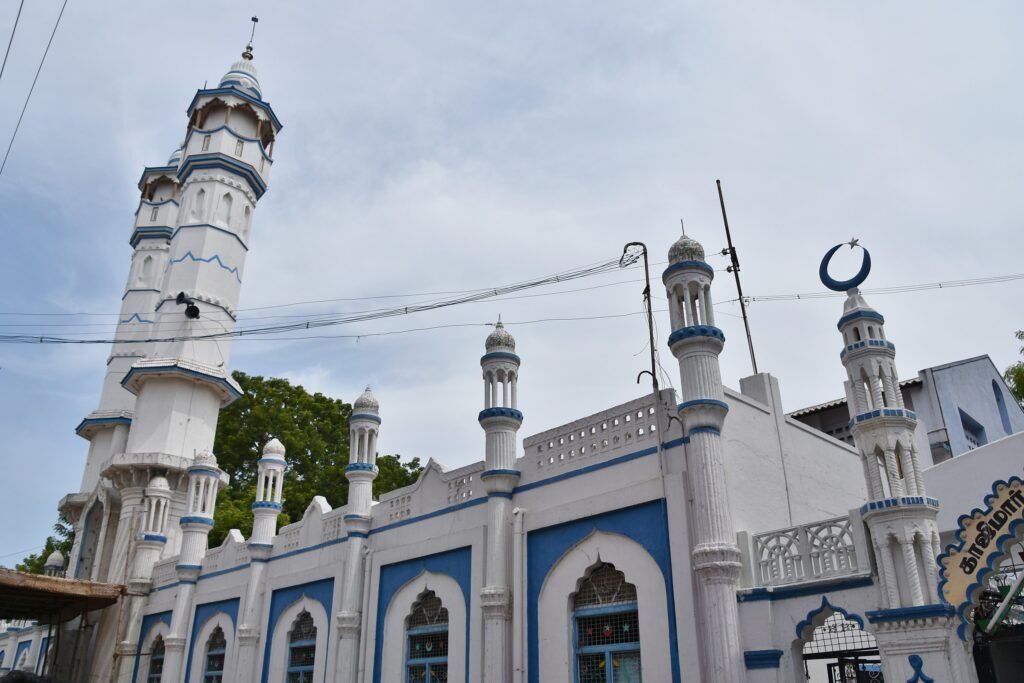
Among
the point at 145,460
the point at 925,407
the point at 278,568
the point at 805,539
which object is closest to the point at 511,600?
the point at 805,539

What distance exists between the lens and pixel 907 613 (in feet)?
24.1

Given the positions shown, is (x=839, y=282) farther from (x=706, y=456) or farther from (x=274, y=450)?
(x=274, y=450)

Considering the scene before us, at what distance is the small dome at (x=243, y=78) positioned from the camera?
2766 centimetres

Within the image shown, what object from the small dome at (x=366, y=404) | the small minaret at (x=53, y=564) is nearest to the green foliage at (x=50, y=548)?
the small minaret at (x=53, y=564)

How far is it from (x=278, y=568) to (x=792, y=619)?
36.6 ft

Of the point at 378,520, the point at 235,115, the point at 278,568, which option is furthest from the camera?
the point at 235,115

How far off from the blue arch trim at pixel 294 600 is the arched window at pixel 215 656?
216 cm

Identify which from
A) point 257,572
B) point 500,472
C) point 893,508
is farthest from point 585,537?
point 257,572

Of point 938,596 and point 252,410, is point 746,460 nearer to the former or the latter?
point 938,596

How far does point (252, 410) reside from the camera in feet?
104

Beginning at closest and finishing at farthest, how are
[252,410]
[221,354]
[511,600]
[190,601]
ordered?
[511,600], [190,601], [221,354], [252,410]

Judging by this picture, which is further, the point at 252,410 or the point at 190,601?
the point at 252,410

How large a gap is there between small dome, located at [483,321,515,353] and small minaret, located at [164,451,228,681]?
10603 millimetres

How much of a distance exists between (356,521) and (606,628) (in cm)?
583
